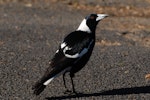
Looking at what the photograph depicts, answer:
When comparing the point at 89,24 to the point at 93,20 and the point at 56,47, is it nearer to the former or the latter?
the point at 93,20

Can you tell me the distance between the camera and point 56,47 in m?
12.5

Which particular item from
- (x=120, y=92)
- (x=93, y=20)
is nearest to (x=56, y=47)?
(x=93, y=20)

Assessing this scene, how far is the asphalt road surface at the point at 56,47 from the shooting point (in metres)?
8.54

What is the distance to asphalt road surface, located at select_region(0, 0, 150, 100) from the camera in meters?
8.54

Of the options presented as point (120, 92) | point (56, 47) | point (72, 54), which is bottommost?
point (56, 47)

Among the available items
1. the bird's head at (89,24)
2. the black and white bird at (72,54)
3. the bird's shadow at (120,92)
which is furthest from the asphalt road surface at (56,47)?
the bird's head at (89,24)

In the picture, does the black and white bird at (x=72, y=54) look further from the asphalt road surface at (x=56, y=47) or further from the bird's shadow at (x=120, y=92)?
the asphalt road surface at (x=56, y=47)

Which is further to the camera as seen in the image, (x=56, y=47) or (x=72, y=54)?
(x=56, y=47)

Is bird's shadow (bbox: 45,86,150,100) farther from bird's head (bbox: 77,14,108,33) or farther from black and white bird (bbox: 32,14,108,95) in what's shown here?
bird's head (bbox: 77,14,108,33)

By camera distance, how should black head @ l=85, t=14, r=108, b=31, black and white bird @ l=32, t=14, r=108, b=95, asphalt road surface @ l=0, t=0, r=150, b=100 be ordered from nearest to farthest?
black and white bird @ l=32, t=14, r=108, b=95
asphalt road surface @ l=0, t=0, r=150, b=100
black head @ l=85, t=14, r=108, b=31

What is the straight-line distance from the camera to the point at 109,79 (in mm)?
9305

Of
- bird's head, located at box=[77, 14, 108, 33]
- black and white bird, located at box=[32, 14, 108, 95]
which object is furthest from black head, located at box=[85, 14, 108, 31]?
black and white bird, located at box=[32, 14, 108, 95]

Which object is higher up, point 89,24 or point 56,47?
point 89,24

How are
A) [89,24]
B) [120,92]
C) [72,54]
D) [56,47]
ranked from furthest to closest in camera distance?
[56,47], [89,24], [120,92], [72,54]
